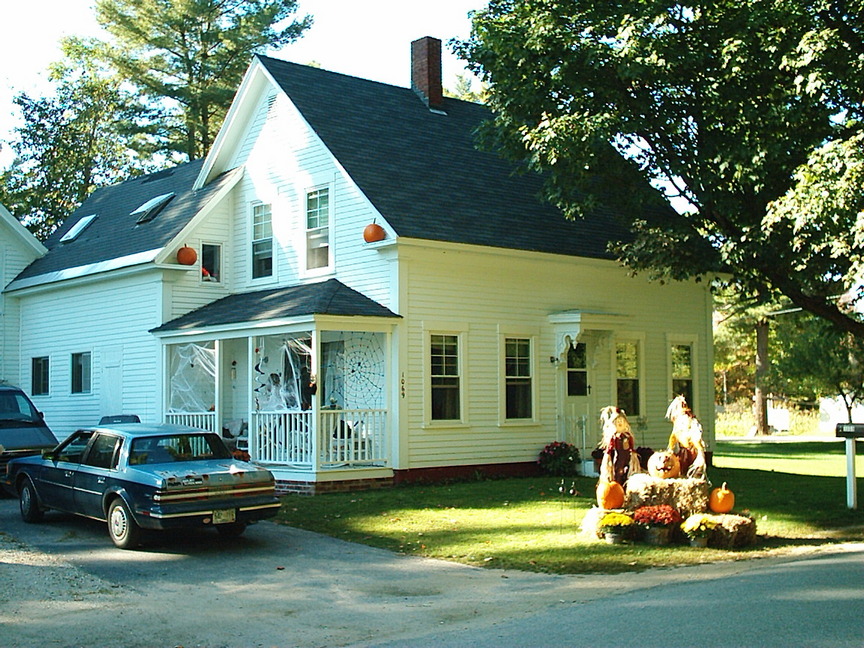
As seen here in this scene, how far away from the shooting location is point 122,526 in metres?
12.3

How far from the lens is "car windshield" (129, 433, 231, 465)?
12562 mm

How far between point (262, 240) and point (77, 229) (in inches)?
347

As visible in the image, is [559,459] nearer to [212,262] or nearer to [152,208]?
[212,262]

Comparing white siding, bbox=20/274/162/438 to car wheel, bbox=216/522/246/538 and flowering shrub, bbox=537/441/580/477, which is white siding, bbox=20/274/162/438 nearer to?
flowering shrub, bbox=537/441/580/477

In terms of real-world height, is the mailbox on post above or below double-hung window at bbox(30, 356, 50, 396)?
below

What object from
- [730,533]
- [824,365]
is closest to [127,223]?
[730,533]

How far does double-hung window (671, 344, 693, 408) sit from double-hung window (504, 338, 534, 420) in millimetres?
4820

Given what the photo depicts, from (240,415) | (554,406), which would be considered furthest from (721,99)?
(240,415)

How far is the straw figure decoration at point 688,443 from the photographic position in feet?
42.2

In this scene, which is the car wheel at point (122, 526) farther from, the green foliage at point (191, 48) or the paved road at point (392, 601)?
the green foliage at point (191, 48)

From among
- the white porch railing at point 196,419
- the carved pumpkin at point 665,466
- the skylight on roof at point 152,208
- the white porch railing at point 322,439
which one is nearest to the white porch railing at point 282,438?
the white porch railing at point 322,439

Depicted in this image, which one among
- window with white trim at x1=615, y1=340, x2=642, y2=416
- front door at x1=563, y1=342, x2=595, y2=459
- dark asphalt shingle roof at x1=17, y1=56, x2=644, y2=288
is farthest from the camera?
window with white trim at x1=615, y1=340, x2=642, y2=416

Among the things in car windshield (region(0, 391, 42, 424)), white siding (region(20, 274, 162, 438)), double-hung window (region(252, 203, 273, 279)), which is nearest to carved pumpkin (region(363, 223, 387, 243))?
double-hung window (region(252, 203, 273, 279))

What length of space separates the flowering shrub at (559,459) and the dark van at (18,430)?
9.48m
